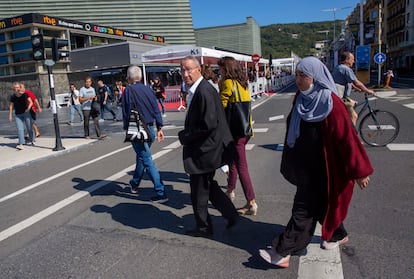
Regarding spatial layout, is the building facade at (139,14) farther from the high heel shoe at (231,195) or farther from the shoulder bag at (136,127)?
the high heel shoe at (231,195)

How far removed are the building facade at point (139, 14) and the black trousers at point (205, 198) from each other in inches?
2837

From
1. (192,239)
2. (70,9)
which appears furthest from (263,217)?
(70,9)

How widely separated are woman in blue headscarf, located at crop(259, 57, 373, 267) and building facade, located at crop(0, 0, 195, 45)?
72.6m

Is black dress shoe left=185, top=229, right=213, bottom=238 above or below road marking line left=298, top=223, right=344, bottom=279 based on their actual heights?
above

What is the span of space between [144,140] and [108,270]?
2.06 metres

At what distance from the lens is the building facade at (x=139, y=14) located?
7312 cm

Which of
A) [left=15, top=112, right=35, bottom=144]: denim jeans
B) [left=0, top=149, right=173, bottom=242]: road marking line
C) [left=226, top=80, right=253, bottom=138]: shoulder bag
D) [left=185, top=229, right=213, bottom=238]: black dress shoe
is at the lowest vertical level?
[left=0, top=149, right=173, bottom=242]: road marking line

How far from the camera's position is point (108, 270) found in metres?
3.17

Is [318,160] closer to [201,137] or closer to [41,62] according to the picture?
[201,137]

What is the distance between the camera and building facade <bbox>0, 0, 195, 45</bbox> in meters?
73.1

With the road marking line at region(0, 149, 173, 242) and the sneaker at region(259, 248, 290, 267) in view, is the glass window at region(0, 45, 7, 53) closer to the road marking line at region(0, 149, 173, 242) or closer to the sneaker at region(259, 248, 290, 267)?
the road marking line at region(0, 149, 173, 242)

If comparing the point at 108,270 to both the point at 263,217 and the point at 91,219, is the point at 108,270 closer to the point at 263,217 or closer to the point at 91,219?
the point at 91,219

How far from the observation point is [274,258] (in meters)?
3.05

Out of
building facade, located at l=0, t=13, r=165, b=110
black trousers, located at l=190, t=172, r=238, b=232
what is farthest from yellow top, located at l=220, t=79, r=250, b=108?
building facade, located at l=0, t=13, r=165, b=110
